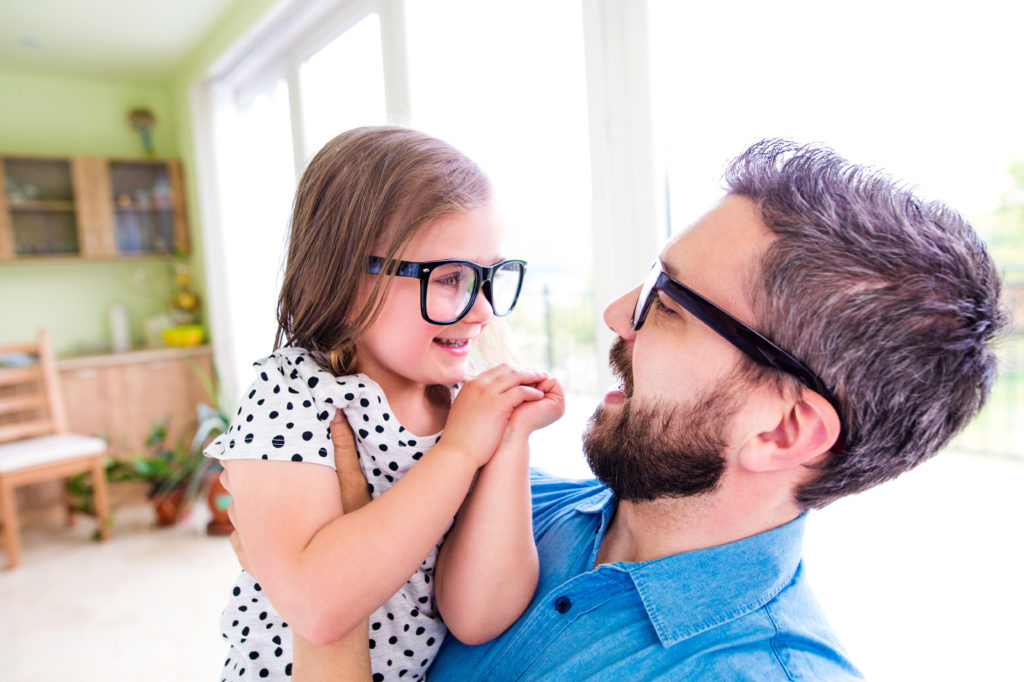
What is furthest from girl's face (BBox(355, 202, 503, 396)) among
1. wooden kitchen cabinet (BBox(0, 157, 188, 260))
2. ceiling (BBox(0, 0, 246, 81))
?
wooden kitchen cabinet (BBox(0, 157, 188, 260))

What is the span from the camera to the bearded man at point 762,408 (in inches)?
29.7

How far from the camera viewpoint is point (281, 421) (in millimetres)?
846

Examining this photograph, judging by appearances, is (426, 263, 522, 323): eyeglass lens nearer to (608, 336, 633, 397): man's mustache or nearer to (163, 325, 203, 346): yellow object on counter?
(608, 336, 633, 397): man's mustache

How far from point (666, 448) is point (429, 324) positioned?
39cm

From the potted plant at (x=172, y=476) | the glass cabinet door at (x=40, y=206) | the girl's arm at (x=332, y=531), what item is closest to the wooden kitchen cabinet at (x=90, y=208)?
the glass cabinet door at (x=40, y=206)

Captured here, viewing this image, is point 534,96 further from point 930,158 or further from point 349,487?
point 349,487

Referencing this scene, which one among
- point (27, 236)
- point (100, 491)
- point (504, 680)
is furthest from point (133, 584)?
point (504, 680)

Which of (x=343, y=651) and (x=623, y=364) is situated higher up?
(x=623, y=364)

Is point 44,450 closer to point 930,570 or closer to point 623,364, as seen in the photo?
point 623,364

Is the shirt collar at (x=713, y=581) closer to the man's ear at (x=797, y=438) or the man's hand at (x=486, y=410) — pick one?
the man's ear at (x=797, y=438)

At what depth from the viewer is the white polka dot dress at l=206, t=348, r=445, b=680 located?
89 cm

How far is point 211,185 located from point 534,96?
124 inches

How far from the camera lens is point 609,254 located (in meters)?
1.89

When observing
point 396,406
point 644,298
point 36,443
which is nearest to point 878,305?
point 644,298
